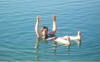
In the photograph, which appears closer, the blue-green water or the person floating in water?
the blue-green water

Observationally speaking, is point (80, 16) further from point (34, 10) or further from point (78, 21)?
point (34, 10)

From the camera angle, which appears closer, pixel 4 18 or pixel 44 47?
pixel 44 47

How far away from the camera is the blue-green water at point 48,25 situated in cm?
1408

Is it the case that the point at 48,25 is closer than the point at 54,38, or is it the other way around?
the point at 54,38

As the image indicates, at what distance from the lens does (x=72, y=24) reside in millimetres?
18078

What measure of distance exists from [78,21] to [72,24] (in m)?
0.90

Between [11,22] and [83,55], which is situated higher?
[11,22]

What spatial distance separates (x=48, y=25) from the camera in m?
18.0

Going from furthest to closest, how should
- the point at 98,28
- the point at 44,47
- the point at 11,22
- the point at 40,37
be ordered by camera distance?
1. the point at 11,22
2. the point at 98,28
3. the point at 40,37
4. the point at 44,47

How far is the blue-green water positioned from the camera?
14078 millimetres

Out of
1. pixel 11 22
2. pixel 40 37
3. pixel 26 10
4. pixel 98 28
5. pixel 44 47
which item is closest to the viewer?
pixel 44 47

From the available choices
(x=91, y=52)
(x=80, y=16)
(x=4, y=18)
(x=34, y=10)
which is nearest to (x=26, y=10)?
(x=34, y=10)

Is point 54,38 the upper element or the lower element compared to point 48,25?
lower

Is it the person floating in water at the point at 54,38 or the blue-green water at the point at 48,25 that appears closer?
the blue-green water at the point at 48,25
